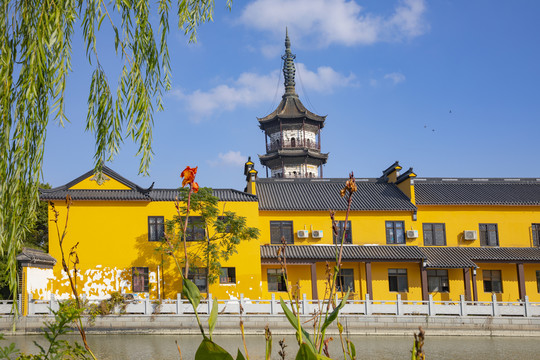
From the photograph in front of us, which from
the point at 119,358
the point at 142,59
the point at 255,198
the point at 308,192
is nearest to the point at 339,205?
the point at 308,192

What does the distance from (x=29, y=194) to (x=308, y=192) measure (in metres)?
19.9

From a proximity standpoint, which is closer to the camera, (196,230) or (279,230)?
(196,230)

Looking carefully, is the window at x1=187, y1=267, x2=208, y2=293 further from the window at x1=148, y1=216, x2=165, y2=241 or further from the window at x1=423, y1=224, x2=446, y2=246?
the window at x1=423, y1=224, x2=446, y2=246

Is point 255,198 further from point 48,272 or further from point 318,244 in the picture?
point 48,272

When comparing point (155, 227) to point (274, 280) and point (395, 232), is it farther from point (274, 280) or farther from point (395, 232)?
point (395, 232)

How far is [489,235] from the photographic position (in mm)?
23031

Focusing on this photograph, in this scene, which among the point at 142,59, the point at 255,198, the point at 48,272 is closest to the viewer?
the point at 142,59

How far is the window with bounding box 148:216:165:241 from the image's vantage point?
2027 centimetres

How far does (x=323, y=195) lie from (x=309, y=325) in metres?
8.16

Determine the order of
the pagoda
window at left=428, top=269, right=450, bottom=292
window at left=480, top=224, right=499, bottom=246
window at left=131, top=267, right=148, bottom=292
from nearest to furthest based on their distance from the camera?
window at left=131, top=267, right=148, bottom=292, window at left=428, top=269, right=450, bottom=292, window at left=480, top=224, right=499, bottom=246, the pagoda

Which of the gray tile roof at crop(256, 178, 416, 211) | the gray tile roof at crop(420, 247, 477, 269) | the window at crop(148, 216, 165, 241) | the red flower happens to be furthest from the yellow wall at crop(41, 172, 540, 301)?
the red flower

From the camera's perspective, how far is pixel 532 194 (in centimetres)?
2397

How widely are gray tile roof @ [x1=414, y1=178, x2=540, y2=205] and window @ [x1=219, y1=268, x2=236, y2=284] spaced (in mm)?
8267

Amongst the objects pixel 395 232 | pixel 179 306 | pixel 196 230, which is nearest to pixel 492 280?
pixel 395 232
